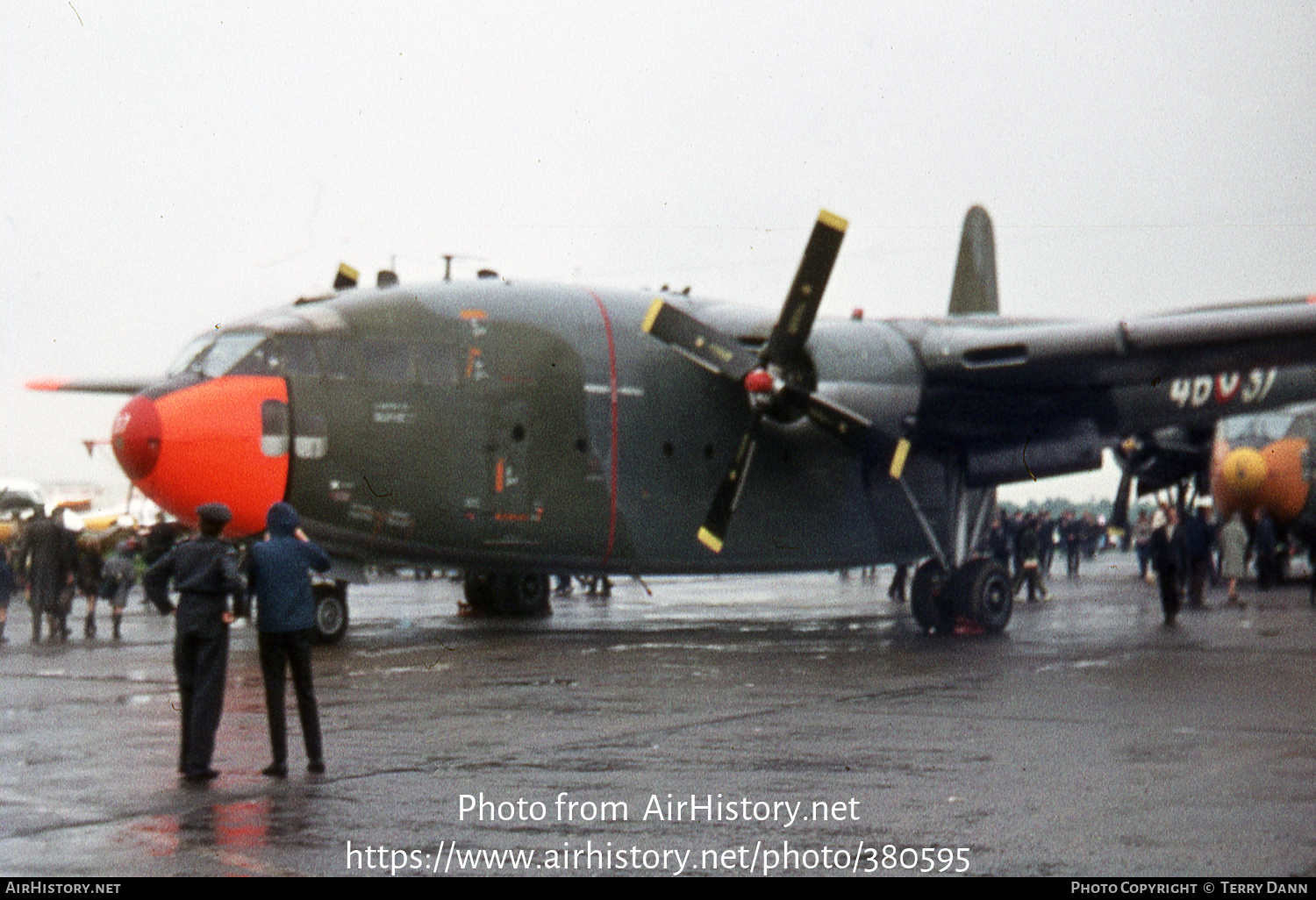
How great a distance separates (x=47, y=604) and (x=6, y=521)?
87.3 feet

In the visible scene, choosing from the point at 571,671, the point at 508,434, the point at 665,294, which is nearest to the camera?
the point at 571,671

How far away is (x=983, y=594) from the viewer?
64.5 feet

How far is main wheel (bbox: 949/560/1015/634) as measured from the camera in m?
19.6

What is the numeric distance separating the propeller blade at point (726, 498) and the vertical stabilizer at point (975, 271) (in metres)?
9.72

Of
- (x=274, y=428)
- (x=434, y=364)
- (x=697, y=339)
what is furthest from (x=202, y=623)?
(x=697, y=339)

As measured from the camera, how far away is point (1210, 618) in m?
22.6

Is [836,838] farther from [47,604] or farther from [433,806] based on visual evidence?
[47,604]

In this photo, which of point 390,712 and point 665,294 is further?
point 665,294

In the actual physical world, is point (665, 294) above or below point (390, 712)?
above

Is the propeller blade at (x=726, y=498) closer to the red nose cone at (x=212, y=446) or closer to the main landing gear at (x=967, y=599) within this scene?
the main landing gear at (x=967, y=599)

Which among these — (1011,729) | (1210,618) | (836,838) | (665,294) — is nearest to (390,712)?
(1011,729)

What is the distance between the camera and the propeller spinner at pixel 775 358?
18.2m

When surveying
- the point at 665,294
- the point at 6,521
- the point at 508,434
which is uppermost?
the point at 665,294

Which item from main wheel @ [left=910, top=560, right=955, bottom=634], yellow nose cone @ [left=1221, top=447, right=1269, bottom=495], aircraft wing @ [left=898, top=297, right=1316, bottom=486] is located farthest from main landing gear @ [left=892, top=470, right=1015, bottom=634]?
yellow nose cone @ [left=1221, top=447, right=1269, bottom=495]
